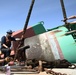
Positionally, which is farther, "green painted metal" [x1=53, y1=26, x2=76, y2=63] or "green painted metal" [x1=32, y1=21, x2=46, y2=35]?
"green painted metal" [x1=32, y1=21, x2=46, y2=35]

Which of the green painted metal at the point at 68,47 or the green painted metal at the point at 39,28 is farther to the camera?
the green painted metal at the point at 39,28

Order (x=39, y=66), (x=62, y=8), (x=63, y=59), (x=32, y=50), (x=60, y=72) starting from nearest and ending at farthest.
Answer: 1. (x=60, y=72)
2. (x=39, y=66)
3. (x=63, y=59)
4. (x=32, y=50)
5. (x=62, y=8)

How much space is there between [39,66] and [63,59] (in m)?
0.95

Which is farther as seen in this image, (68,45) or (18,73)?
(68,45)

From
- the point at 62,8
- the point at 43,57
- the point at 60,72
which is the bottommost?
the point at 60,72

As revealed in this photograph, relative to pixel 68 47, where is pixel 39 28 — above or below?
above

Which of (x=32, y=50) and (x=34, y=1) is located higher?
(x=34, y=1)

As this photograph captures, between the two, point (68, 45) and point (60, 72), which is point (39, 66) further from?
point (68, 45)

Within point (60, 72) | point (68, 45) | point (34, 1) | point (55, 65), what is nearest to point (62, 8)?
point (34, 1)

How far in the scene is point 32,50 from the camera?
7.38 meters

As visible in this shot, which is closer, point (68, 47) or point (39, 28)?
point (68, 47)

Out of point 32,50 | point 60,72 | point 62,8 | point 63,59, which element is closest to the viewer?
point 60,72

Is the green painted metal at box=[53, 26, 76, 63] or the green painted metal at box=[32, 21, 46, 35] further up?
the green painted metal at box=[32, 21, 46, 35]

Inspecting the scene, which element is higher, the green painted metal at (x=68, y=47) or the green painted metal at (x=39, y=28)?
the green painted metal at (x=39, y=28)
